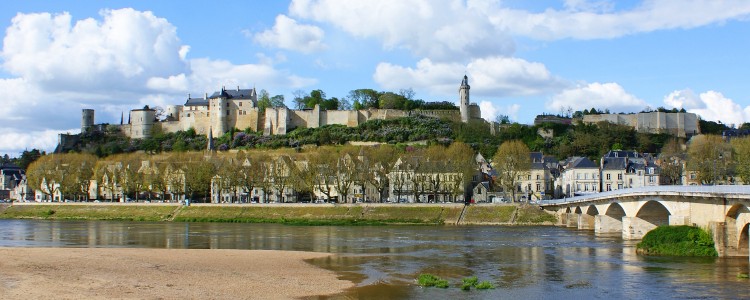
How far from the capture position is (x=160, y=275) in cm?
2648

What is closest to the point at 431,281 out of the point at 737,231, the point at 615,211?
the point at 737,231

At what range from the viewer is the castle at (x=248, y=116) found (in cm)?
11769

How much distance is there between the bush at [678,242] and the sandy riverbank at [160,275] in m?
15.1

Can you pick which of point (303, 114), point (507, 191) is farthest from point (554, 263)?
point (303, 114)

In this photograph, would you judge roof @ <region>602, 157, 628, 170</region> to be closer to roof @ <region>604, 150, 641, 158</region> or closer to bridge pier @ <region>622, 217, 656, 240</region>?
roof @ <region>604, 150, 641, 158</region>

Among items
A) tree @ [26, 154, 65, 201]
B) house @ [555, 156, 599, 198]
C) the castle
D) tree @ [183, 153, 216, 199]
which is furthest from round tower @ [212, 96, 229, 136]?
house @ [555, 156, 599, 198]

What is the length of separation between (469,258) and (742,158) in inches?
1458

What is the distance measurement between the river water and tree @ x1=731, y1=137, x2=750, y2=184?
1540 centimetres

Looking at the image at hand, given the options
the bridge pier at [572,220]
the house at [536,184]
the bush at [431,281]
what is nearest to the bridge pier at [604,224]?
the bridge pier at [572,220]

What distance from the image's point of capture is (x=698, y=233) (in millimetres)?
32938

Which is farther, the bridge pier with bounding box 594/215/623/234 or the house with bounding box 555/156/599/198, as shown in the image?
the house with bounding box 555/156/599/198

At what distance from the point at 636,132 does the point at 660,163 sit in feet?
105

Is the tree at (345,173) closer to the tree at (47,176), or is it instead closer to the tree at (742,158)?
the tree at (742,158)

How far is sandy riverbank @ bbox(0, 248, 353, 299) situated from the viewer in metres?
22.6
